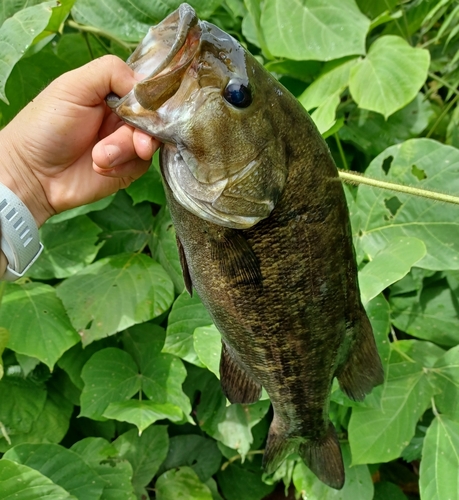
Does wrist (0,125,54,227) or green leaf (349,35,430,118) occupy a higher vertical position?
wrist (0,125,54,227)

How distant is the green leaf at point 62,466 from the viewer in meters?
1.39

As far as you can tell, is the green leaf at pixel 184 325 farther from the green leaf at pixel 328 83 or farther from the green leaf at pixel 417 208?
the green leaf at pixel 328 83

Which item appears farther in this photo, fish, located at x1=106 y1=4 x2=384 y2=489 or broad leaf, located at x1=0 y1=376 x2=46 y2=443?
broad leaf, located at x1=0 y1=376 x2=46 y2=443

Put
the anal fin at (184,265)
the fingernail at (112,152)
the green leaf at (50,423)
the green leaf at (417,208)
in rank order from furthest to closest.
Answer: the green leaf at (50,423) < the green leaf at (417,208) < the anal fin at (184,265) < the fingernail at (112,152)

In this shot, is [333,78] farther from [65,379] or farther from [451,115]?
[65,379]

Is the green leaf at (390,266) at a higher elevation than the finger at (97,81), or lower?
lower

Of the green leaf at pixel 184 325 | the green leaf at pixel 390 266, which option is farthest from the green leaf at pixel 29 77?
the green leaf at pixel 390 266

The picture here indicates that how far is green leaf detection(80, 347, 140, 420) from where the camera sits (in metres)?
1.52

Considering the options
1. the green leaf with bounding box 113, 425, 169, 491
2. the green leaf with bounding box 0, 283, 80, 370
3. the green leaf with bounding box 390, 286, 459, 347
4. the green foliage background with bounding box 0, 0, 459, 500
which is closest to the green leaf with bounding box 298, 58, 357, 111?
the green foliage background with bounding box 0, 0, 459, 500

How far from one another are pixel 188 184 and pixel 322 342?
43 centimetres

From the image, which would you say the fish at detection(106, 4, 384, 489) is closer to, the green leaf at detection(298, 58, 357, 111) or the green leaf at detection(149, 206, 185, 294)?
the green leaf at detection(149, 206, 185, 294)

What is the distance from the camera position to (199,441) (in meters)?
1.92

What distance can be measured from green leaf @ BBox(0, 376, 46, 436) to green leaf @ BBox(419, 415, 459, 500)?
3.93ft

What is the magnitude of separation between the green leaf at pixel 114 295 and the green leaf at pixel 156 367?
0.18m
